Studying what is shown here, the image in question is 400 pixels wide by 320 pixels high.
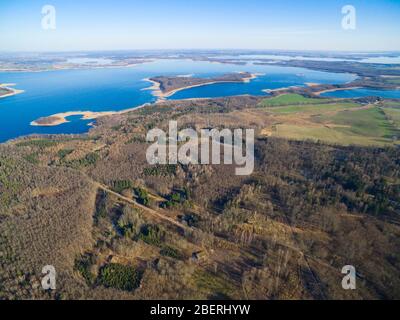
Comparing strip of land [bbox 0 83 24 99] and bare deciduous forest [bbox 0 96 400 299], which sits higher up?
strip of land [bbox 0 83 24 99]

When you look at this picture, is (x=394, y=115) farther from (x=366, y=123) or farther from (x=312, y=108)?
(x=312, y=108)

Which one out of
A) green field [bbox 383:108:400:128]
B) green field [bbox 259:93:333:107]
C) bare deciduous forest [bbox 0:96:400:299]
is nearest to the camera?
bare deciduous forest [bbox 0:96:400:299]

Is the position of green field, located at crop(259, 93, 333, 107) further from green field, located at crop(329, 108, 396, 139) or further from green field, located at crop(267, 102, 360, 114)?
green field, located at crop(329, 108, 396, 139)

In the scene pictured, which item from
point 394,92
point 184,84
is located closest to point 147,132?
point 184,84

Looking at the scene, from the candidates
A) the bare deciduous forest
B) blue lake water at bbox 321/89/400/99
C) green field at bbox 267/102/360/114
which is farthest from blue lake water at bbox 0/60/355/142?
green field at bbox 267/102/360/114

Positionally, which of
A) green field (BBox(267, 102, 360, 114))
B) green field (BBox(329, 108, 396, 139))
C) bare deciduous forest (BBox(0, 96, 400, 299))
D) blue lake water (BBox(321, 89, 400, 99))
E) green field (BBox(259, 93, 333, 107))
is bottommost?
bare deciduous forest (BBox(0, 96, 400, 299))

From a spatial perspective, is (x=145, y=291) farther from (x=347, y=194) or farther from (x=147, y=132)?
(x=147, y=132)

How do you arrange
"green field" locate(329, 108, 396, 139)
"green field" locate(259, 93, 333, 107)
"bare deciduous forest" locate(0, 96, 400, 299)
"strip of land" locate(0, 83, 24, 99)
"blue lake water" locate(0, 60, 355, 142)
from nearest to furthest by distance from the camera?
"bare deciduous forest" locate(0, 96, 400, 299)
"green field" locate(329, 108, 396, 139)
"blue lake water" locate(0, 60, 355, 142)
"green field" locate(259, 93, 333, 107)
"strip of land" locate(0, 83, 24, 99)

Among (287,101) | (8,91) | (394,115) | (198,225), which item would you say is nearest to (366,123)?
(394,115)

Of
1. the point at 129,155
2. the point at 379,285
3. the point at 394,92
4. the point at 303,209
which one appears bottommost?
the point at 379,285
